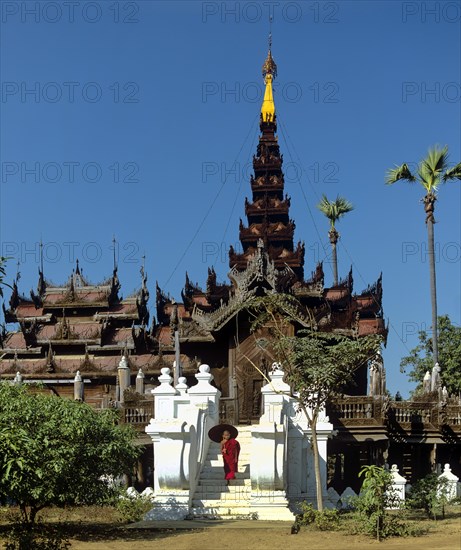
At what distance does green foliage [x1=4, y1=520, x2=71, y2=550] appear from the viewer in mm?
11920

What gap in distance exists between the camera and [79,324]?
41406 mm

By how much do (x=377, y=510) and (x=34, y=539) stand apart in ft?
17.6

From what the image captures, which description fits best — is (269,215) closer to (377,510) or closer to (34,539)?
(377,510)

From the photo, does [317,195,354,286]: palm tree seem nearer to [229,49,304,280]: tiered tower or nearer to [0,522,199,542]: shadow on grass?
[229,49,304,280]: tiered tower

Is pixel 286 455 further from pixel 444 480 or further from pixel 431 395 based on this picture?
pixel 431 395

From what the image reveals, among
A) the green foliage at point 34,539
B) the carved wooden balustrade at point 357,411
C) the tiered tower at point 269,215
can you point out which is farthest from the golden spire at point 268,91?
the green foliage at point 34,539

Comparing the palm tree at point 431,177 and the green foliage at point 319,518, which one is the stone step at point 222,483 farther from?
the palm tree at point 431,177

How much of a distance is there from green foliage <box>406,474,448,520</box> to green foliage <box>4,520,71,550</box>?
759cm

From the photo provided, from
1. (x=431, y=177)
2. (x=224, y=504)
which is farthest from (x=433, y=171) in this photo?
(x=224, y=504)

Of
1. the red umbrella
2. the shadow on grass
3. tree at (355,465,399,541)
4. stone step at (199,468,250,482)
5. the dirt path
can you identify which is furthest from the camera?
the red umbrella

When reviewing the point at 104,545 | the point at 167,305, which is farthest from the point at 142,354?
the point at 104,545

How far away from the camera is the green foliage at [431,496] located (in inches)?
696

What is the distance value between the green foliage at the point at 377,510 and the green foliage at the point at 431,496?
2.92m

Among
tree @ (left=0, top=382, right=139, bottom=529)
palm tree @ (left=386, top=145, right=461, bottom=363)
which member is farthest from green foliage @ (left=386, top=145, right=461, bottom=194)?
tree @ (left=0, top=382, right=139, bottom=529)
